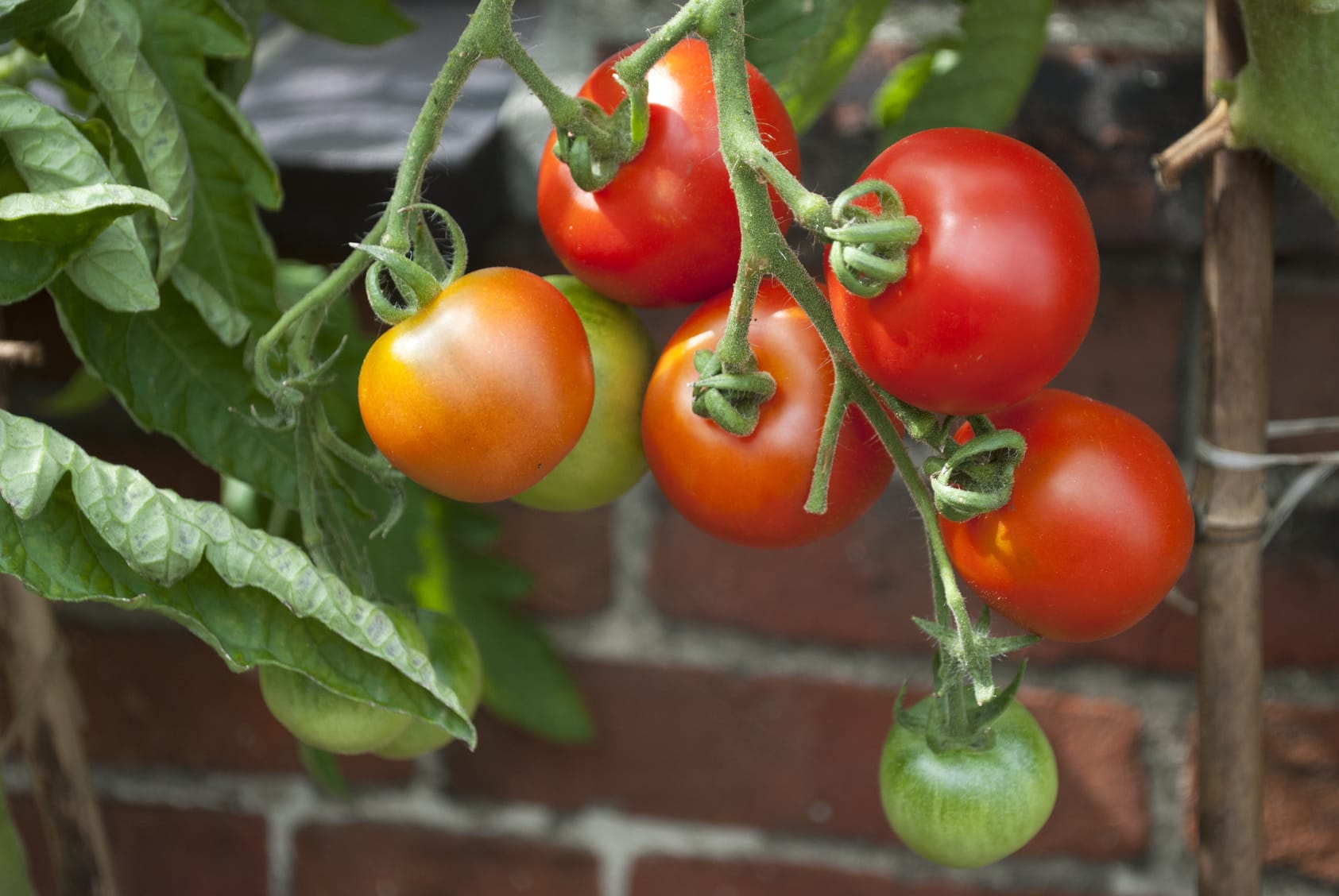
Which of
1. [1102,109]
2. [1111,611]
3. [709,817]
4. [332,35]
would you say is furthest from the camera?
[709,817]

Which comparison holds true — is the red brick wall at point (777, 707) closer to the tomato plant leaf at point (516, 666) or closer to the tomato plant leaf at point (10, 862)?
the tomato plant leaf at point (516, 666)

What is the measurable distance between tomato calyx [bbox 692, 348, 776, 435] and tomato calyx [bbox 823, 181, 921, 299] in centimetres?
4

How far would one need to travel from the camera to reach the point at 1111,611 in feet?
0.82

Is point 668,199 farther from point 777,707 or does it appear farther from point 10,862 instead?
point 777,707

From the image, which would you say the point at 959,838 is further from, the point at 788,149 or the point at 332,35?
the point at 332,35

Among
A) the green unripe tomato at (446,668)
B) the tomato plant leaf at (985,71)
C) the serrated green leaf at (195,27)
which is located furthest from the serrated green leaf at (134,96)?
the tomato plant leaf at (985,71)

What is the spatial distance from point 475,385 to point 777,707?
0.38m

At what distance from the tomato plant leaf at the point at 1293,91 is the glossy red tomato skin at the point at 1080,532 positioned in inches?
3.5

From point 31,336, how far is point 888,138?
1.35ft

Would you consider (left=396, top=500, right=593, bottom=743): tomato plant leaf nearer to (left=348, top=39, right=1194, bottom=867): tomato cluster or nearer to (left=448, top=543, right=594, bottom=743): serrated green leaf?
(left=448, top=543, right=594, bottom=743): serrated green leaf

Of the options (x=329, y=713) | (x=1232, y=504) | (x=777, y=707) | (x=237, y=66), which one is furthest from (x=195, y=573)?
(x=777, y=707)

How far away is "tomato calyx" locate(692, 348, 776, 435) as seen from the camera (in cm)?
25

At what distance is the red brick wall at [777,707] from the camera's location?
1.64 feet

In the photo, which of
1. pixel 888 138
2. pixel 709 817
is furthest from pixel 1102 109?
pixel 709 817
